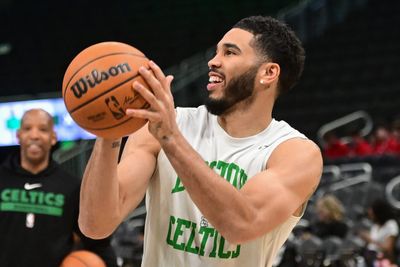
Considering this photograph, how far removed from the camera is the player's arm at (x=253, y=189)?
272cm

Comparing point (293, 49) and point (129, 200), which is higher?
point (293, 49)

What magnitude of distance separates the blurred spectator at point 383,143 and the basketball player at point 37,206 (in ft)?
27.9

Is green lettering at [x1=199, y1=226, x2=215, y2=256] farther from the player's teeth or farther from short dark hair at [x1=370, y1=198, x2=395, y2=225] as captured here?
short dark hair at [x1=370, y1=198, x2=395, y2=225]

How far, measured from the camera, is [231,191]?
9.16ft

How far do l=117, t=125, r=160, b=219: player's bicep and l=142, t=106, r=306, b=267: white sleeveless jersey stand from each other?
2.1 inches

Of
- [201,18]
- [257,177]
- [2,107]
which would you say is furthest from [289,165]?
[201,18]

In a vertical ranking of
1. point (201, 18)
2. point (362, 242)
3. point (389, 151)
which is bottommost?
point (362, 242)

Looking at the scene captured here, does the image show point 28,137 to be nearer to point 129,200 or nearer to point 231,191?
point 129,200

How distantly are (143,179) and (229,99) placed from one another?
18.1 inches

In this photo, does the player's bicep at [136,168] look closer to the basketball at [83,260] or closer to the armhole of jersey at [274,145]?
the armhole of jersey at [274,145]

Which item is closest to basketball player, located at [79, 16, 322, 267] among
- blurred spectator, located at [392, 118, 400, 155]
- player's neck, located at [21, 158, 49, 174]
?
player's neck, located at [21, 158, 49, 174]

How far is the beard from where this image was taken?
3.22 metres

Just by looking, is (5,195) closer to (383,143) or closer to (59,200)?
(59,200)

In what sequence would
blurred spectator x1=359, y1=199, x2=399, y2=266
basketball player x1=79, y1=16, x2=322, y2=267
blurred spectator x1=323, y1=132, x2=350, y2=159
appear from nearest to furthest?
1. basketball player x1=79, y1=16, x2=322, y2=267
2. blurred spectator x1=359, y1=199, x2=399, y2=266
3. blurred spectator x1=323, y1=132, x2=350, y2=159
